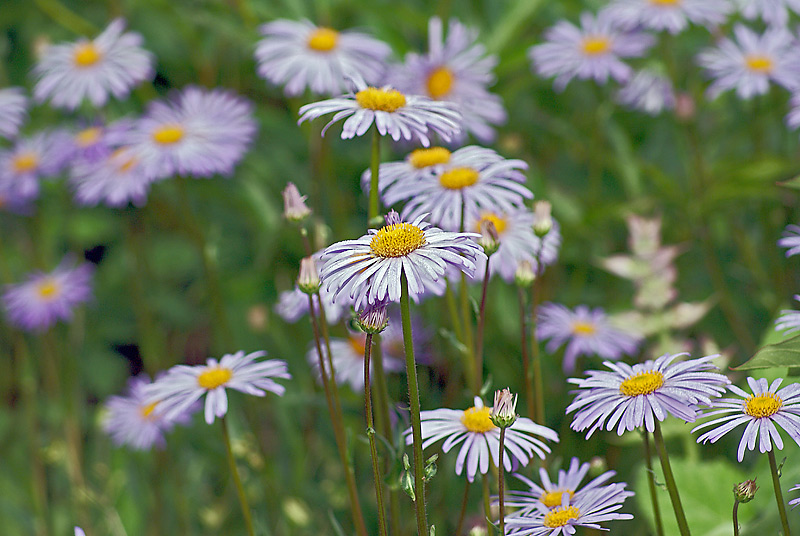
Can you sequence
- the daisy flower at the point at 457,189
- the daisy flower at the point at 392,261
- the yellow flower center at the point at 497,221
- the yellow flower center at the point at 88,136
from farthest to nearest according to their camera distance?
1. the yellow flower center at the point at 88,136
2. the yellow flower center at the point at 497,221
3. the daisy flower at the point at 457,189
4. the daisy flower at the point at 392,261

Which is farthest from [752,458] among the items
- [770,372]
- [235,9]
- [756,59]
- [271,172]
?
[235,9]

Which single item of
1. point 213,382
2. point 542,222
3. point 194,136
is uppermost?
point 194,136

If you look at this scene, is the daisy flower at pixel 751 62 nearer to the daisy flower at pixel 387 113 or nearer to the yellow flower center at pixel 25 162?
the daisy flower at pixel 387 113

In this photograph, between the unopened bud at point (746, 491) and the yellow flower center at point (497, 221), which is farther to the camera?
the yellow flower center at point (497, 221)

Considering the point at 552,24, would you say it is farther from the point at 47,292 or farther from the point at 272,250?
the point at 47,292

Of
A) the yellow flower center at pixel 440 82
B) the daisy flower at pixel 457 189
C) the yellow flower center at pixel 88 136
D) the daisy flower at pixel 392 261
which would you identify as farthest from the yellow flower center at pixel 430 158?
the yellow flower center at pixel 88 136

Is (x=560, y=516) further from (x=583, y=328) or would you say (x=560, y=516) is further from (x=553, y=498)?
(x=583, y=328)

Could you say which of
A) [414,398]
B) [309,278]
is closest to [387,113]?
[309,278]
